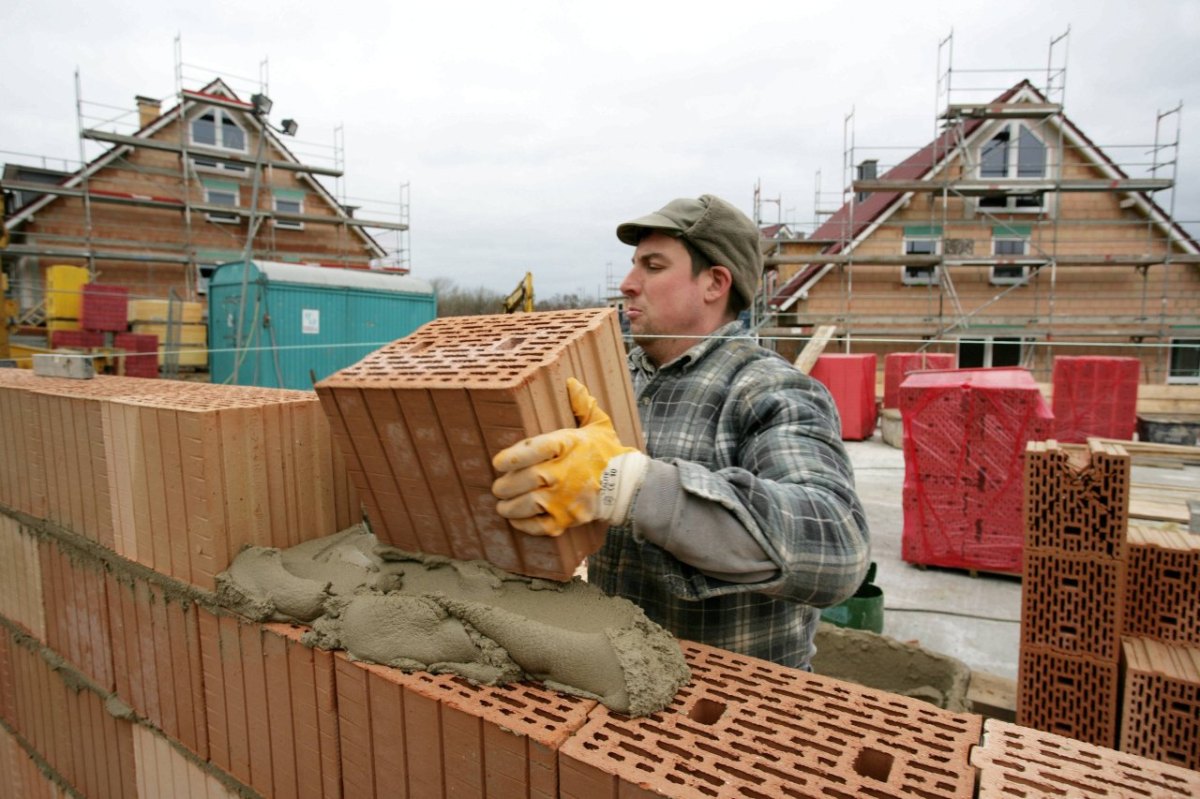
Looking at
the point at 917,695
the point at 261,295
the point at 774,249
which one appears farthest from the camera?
the point at 774,249

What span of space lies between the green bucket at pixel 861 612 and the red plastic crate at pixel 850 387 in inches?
369

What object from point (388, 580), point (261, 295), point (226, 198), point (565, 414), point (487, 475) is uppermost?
point (226, 198)

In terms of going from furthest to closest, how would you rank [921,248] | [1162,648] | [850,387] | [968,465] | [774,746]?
[921,248] < [850,387] < [968,465] < [1162,648] < [774,746]

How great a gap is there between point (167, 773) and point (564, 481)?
2170mm

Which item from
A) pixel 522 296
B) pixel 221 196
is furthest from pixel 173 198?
pixel 522 296

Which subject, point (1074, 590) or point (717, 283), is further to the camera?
point (1074, 590)

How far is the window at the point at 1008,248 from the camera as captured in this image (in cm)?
1888

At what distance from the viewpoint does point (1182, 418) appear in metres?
13.1

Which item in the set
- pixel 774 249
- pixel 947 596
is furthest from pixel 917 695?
pixel 774 249

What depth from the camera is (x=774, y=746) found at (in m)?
1.30

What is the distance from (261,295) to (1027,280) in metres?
19.7

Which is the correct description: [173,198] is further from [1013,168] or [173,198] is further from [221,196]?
[1013,168]

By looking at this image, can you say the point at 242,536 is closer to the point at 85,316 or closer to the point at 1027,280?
the point at 85,316

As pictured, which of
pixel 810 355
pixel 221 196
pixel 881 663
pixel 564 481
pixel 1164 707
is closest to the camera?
pixel 564 481
